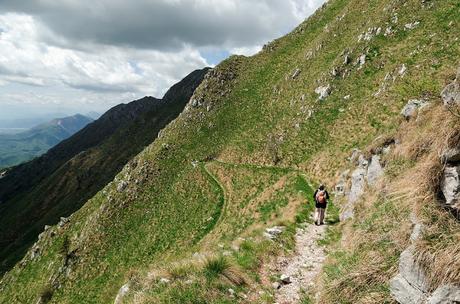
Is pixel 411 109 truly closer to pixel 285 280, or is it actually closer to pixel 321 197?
pixel 321 197

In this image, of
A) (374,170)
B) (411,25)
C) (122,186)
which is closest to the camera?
(374,170)

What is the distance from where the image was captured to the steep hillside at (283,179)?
37.7 ft

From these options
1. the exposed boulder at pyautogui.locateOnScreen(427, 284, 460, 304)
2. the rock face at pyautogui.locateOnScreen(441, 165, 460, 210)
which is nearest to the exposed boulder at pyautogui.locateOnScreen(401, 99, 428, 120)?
the rock face at pyautogui.locateOnScreen(441, 165, 460, 210)

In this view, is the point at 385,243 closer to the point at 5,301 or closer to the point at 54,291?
the point at 54,291

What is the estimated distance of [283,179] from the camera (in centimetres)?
4162

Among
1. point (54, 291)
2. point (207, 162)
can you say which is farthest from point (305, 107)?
point (54, 291)

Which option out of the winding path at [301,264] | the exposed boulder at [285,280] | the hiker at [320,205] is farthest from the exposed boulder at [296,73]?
the exposed boulder at [285,280]

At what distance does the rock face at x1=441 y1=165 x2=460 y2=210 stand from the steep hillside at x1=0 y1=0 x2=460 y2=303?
157 millimetres

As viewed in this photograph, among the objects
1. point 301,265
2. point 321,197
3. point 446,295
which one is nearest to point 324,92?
point 321,197

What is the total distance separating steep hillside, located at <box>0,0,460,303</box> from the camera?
11484 millimetres

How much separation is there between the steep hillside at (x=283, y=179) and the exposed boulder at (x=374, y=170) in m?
0.57

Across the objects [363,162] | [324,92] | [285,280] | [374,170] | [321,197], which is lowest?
[321,197]

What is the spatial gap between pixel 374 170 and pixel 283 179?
19.3 metres

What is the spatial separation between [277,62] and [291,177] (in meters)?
52.2
